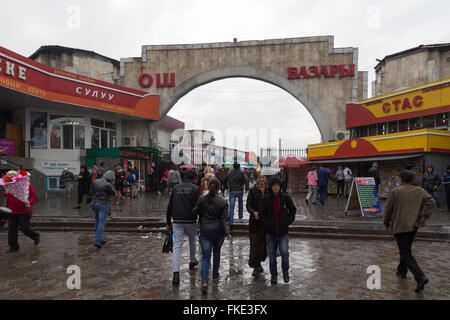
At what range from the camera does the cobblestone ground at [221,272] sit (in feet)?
14.5

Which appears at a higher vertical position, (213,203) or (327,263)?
(213,203)

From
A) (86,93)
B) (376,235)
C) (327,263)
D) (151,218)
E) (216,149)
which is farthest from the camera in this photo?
(216,149)

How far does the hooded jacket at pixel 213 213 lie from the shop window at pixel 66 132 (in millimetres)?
18948

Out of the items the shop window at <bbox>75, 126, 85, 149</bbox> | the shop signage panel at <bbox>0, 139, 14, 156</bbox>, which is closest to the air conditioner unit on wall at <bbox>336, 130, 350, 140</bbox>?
the shop window at <bbox>75, 126, 85, 149</bbox>

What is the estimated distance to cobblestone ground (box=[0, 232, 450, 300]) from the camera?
4.42m

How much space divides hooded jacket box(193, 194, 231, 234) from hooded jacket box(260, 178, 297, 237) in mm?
629

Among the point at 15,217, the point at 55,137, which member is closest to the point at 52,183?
the point at 55,137

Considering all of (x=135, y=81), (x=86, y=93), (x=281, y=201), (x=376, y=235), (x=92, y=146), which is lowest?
(x=376, y=235)

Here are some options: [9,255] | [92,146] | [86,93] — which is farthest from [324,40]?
[9,255]

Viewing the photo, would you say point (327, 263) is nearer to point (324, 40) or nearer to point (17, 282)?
point (17, 282)

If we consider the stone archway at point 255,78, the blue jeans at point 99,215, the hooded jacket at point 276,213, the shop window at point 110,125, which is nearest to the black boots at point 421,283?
the hooded jacket at point 276,213

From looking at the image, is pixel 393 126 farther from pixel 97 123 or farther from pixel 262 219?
pixel 97 123
